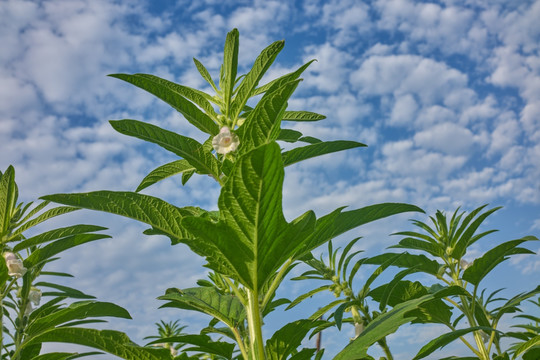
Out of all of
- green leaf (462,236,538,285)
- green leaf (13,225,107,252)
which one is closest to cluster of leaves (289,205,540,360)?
green leaf (462,236,538,285)

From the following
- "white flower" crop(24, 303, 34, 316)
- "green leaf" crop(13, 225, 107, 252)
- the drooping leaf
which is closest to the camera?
the drooping leaf

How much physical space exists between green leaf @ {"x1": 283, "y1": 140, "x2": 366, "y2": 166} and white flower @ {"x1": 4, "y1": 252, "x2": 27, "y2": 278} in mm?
2110

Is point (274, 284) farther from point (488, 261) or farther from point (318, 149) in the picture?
point (488, 261)

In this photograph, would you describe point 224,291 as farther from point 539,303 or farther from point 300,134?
point 539,303

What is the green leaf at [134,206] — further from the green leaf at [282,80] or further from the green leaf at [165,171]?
the green leaf at [282,80]

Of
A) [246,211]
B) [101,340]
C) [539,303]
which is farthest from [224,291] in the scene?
[539,303]

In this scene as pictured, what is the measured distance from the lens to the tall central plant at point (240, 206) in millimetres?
1430

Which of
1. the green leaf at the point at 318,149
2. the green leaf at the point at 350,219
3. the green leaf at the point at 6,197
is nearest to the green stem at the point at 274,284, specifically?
the green leaf at the point at 350,219

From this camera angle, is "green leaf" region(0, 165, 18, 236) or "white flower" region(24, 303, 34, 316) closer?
"green leaf" region(0, 165, 18, 236)

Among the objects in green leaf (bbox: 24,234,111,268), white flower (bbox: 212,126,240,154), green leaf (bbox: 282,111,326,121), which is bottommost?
white flower (bbox: 212,126,240,154)

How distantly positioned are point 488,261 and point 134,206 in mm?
2551

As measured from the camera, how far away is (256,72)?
2168 mm

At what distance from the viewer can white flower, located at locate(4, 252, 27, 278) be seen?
2959 millimetres

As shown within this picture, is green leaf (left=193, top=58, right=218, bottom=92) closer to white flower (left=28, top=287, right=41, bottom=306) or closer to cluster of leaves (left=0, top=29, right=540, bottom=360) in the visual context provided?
cluster of leaves (left=0, top=29, right=540, bottom=360)
